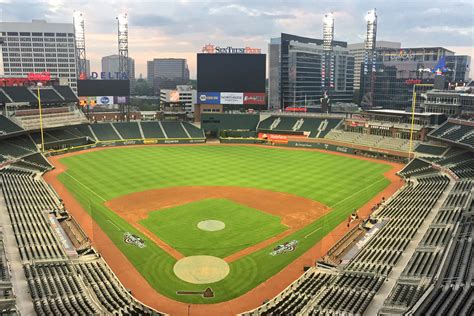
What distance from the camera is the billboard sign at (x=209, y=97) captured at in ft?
328

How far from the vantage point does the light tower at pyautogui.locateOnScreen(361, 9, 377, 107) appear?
124m

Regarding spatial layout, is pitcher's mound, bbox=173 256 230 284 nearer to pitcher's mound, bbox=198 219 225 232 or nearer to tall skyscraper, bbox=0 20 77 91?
pitcher's mound, bbox=198 219 225 232

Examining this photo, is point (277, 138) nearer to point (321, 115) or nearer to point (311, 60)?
point (321, 115)

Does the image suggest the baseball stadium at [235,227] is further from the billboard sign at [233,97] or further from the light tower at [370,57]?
the light tower at [370,57]

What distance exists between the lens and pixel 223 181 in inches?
2213

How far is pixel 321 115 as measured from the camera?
97.3 m

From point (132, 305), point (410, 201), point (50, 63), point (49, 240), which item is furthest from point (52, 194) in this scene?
point (50, 63)

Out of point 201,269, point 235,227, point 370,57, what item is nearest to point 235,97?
point 370,57

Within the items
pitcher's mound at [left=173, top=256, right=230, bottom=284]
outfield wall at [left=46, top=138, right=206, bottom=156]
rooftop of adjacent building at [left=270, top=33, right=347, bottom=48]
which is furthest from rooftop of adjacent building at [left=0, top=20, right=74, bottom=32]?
pitcher's mound at [left=173, top=256, right=230, bottom=284]

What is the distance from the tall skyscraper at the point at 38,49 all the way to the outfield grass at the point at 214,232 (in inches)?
6468

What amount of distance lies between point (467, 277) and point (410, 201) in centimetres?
2146

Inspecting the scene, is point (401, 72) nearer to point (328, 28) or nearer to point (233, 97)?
point (328, 28)

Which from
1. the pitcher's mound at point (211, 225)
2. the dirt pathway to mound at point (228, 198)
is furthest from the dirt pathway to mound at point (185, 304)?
the pitcher's mound at point (211, 225)

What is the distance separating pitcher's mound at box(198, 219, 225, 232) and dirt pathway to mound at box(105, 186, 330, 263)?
486 cm
